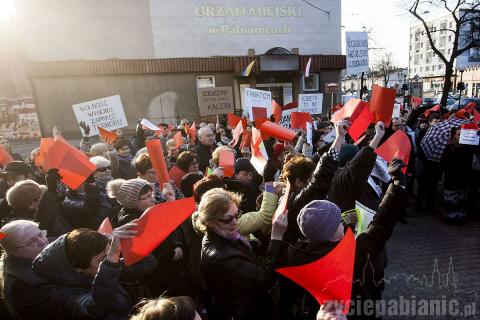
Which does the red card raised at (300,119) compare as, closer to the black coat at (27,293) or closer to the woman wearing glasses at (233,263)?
the woman wearing glasses at (233,263)

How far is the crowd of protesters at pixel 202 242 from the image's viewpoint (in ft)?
6.24

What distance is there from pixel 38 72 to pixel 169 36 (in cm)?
681

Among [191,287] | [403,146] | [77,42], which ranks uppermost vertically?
[77,42]

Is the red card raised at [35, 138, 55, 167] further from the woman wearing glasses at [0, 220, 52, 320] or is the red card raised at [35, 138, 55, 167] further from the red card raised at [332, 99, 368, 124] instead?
the red card raised at [332, 99, 368, 124]

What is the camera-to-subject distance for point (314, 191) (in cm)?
259

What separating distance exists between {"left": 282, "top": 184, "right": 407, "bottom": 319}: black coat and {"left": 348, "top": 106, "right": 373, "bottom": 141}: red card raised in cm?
148

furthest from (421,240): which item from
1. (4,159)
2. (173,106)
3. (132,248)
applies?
(173,106)

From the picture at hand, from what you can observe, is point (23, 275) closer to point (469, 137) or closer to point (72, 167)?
point (72, 167)

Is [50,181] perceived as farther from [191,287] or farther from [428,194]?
[428,194]

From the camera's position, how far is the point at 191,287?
2.98m

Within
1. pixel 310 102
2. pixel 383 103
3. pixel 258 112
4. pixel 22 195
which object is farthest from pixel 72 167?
pixel 310 102

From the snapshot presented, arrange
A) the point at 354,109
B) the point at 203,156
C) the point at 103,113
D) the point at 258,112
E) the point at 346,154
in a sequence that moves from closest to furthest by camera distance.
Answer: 1. the point at 346,154
2. the point at 354,109
3. the point at 203,156
4. the point at 258,112
5. the point at 103,113

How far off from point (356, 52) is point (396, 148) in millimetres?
5304

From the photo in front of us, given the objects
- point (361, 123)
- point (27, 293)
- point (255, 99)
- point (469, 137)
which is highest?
point (255, 99)
